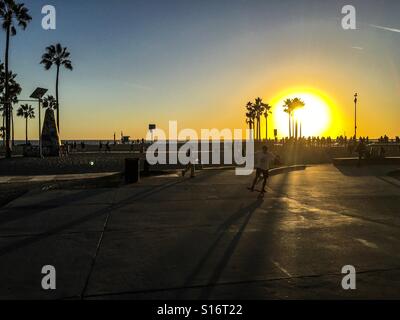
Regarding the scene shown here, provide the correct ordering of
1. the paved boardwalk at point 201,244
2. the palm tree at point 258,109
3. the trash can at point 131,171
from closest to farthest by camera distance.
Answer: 1. the paved boardwalk at point 201,244
2. the trash can at point 131,171
3. the palm tree at point 258,109

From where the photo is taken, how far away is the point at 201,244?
26.1 ft

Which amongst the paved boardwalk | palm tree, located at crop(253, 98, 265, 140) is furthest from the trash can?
palm tree, located at crop(253, 98, 265, 140)

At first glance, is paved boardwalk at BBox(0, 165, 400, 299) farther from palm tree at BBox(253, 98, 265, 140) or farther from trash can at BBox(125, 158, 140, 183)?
palm tree at BBox(253, 98, 265, 140)

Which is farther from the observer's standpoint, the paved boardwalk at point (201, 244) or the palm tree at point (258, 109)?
the palm tree at point (258, 109)

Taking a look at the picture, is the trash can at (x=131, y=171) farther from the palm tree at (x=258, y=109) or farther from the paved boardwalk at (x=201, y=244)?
the palm tree at (x=258, y=109)

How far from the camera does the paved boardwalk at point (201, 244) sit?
18.6ft

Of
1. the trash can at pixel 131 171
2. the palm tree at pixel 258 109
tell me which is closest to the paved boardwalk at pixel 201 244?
the trash can at pixel 131 171

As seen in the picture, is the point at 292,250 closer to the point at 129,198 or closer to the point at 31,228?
the point at 31,228

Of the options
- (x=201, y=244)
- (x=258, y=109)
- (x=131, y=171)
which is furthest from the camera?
(x=258, y=109)

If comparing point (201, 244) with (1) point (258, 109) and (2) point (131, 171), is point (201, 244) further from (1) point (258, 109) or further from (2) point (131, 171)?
(1) point (258, 109)

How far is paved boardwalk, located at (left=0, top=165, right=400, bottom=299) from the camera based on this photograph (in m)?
5.66

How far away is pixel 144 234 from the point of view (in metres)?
8.84

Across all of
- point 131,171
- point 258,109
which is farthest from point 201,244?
point 258,109
